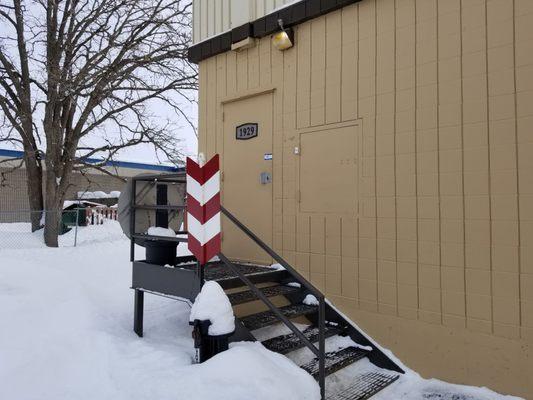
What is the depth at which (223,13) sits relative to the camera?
6.06m

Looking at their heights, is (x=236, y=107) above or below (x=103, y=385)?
above

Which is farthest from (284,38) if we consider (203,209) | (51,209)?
(51,209)

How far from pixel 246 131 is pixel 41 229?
34.5ft

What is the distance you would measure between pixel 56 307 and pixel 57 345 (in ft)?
3.64

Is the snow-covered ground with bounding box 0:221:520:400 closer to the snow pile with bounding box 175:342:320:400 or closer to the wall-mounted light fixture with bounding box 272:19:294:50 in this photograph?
the snow pile with bounding box 175:342:320:400

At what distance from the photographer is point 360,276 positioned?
4594 mm

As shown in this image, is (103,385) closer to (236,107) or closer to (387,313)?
(387,313)

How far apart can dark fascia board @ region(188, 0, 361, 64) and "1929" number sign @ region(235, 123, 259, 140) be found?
1.12 meters

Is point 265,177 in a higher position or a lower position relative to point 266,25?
lower

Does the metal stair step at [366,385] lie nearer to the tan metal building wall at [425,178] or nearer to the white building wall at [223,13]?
the tan metal building wall at [425,178]

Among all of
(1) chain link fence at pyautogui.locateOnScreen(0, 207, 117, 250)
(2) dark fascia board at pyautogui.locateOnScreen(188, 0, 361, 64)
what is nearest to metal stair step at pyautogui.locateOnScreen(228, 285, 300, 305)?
(2) dark fascia board at pyautogui.locateOnScreen(188, 0, 361, 64)

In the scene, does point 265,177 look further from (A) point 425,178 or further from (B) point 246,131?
(A) point 425,178

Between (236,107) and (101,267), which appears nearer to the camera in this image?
(236,107)

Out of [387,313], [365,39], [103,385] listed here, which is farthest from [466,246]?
[103,385]
